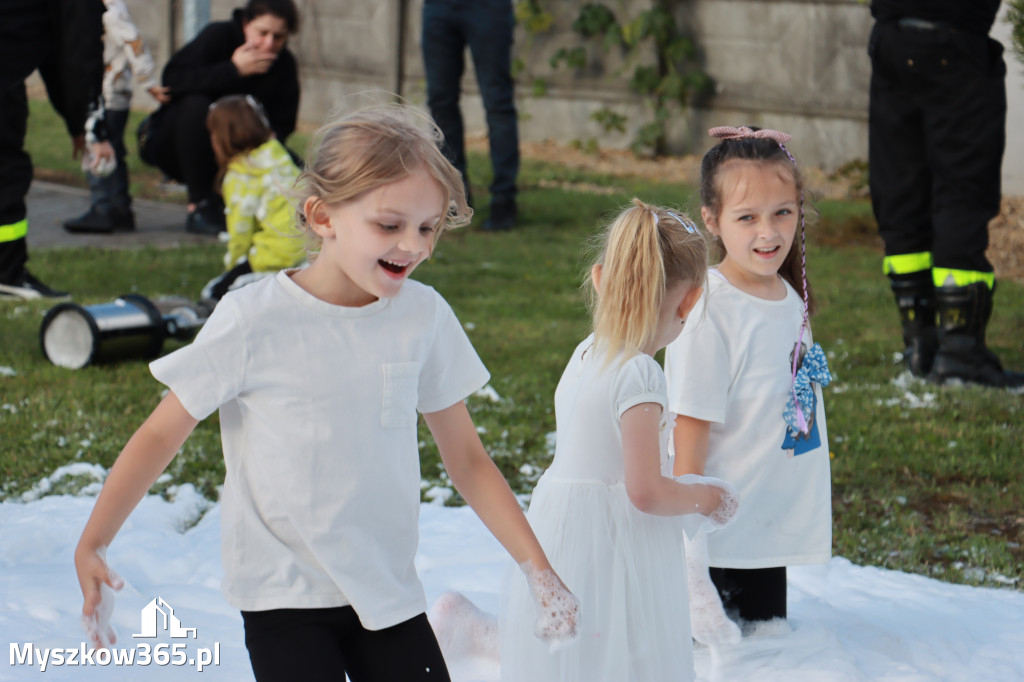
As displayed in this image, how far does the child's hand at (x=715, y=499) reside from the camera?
2.21 m

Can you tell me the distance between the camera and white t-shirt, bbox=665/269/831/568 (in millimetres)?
2580

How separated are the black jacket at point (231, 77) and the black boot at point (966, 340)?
3.84m

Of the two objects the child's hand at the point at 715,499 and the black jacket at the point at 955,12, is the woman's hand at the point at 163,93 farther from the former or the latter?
the child's hand at the point at 715,499

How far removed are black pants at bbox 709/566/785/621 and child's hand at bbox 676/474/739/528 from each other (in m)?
0.56

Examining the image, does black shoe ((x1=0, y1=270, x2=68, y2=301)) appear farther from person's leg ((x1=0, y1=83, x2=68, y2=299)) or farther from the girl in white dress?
the girl in white dress

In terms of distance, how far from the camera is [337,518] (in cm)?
186

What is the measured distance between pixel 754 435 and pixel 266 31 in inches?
192

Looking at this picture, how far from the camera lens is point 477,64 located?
8141 mm

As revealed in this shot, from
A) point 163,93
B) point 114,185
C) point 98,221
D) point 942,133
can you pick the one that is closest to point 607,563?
point 942,133

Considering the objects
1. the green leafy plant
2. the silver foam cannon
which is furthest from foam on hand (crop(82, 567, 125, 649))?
the green leafy plant

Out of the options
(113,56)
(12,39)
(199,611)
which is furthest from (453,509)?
(113,56)

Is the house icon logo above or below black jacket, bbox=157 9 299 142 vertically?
below

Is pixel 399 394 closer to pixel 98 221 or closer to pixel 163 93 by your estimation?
pixel 163 93

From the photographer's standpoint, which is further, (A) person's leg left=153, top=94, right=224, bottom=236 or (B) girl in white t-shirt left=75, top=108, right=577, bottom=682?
(A) person's leg left=153, top=94, right=224, bottom=236
